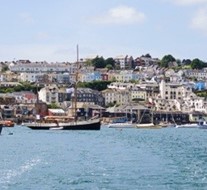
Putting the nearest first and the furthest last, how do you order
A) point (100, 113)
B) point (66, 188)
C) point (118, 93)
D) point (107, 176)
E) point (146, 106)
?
point (66, 188) < point (107, 176) < point (100, 113) < point (146, 106) < point (118, 93)

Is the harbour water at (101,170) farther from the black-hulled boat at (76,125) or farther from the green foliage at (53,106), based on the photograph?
the green foliage at (53,106)

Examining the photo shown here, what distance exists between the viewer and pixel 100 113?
557 ft

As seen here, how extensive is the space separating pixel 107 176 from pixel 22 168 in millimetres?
4904

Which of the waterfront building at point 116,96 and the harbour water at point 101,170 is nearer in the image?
the harbour water at point 101,170

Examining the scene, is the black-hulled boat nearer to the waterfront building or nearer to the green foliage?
the green foliage

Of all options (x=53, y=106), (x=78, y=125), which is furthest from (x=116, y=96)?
(x=78, y=125)

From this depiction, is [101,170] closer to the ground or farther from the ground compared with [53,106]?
farther from the ground

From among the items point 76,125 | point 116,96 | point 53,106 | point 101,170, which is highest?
point 116,96

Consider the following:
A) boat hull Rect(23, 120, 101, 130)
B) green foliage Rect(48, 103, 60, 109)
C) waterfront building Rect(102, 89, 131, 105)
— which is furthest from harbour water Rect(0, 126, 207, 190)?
waterfront building Rect(102, 89, 131, 105)

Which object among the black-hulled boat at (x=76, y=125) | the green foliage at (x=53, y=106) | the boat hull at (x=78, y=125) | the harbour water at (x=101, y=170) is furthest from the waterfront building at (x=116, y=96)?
the harbour water at (x=101, y=170)

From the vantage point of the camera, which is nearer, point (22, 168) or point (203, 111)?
point (22, 168)

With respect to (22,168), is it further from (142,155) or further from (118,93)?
(118,93)

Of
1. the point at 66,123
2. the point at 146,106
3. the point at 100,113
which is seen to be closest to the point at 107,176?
the point at 66,123

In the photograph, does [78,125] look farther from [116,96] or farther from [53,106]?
[116,96]
